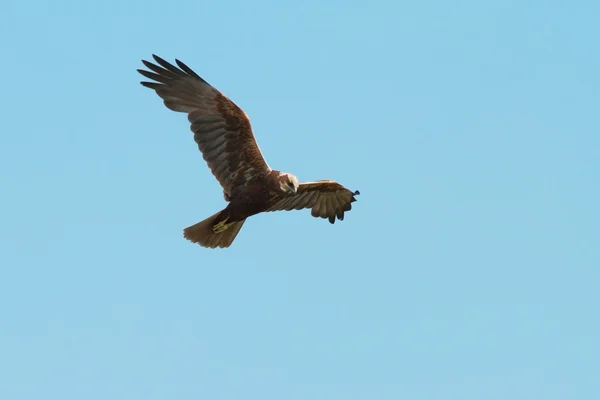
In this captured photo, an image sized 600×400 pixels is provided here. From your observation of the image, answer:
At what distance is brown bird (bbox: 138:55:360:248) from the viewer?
825 inches

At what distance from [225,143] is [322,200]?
2.37m

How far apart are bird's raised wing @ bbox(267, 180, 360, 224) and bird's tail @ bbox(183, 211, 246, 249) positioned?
76cm

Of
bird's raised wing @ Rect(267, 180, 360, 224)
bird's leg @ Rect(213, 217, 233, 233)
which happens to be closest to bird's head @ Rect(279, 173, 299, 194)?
bird's leg @ Rect(213, 217, 233, 233)

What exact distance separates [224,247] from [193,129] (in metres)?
Result: 1.84

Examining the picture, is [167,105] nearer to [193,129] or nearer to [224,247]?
[193,129]

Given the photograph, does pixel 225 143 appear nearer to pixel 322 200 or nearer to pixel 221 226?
pixel 221 226

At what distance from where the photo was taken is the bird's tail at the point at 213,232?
21.4 meters

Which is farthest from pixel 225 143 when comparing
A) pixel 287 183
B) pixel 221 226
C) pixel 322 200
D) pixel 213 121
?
pixel 322 200

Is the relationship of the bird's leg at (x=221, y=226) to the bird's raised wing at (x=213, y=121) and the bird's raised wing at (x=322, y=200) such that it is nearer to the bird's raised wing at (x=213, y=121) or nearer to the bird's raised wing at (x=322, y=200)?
the bird's raised wing at (x=213, y=121)

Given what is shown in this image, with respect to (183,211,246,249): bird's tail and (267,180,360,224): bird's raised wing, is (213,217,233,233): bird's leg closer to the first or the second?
(183,211,246,249): bird's tail

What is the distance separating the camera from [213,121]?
21016 millimetres

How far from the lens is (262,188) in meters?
21.0

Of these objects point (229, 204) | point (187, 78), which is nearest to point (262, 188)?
point (229, 204)

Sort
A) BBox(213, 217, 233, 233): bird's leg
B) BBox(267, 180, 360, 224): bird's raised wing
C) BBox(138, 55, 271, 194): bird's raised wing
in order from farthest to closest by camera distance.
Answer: BBox(267, 180, 360, 224): bird's raised wing
BBox(213, 217, 233, 233): bird's leg
BBox(138, 55, 271, 194): bird's raised wing
